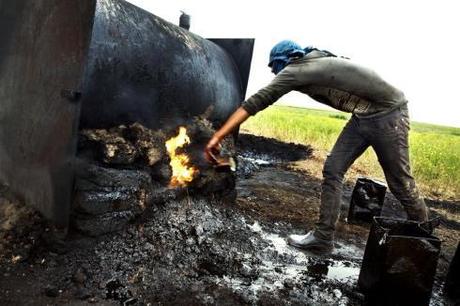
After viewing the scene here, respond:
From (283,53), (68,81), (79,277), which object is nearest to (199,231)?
(79,277)

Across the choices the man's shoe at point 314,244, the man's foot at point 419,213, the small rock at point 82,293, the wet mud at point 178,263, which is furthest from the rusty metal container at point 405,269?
the small rock at point 82,293

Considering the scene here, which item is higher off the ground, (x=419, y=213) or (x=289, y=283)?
(x=419, y=213)

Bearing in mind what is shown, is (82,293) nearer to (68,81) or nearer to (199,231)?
(199,231)

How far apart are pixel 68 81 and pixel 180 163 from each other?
Answer: 1706 mm

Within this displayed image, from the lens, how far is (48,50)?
280 cm

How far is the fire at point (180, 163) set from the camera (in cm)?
390

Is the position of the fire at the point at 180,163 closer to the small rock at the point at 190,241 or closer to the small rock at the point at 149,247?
the small rock at the point at 190,241

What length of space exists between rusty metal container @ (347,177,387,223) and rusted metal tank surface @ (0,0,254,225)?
2793 mm

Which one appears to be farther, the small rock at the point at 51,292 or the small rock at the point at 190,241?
the small rock at the point at 190,241

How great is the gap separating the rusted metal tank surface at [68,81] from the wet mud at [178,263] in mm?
313

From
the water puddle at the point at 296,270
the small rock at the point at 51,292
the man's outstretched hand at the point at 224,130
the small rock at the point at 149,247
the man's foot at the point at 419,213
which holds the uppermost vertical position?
the man's outstretched hand at the point at 224,130

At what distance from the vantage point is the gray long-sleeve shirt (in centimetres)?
318

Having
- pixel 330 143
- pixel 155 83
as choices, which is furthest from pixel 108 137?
pixel 330 143

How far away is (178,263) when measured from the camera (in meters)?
2.92
